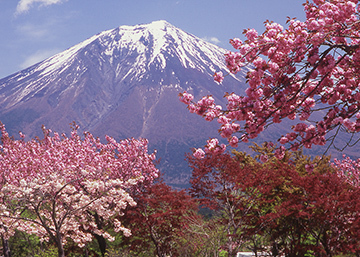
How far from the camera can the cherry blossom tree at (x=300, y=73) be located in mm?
4215

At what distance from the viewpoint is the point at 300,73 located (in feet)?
14.4

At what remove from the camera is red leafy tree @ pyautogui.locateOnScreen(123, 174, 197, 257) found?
535 inches

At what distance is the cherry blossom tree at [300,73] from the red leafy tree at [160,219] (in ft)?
28.2

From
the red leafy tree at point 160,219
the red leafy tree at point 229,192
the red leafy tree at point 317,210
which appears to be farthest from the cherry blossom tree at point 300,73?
the red leafy tree at point 160,219

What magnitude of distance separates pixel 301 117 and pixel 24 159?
14443mm

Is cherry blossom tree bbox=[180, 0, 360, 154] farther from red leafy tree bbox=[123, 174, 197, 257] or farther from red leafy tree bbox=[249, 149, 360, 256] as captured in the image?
red leafy tree bbox=[123, 174, 197, 257]

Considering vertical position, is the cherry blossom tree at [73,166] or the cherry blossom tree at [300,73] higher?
the cherry blossom tree at [73,166]

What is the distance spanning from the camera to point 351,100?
467 cm

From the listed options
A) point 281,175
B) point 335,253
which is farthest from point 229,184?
point 335,253

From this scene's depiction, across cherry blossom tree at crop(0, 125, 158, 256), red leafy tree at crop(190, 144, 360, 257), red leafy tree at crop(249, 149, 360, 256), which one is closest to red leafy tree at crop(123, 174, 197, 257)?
cherry blossom tree at crop(0, 125, 158, 256)

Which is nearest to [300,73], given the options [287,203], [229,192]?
[287,203]

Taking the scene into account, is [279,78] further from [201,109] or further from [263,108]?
[201,109]

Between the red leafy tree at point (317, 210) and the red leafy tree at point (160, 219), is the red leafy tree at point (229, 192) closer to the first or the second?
the red leafy tree at point (317, 210)

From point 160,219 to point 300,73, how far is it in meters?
11.1
